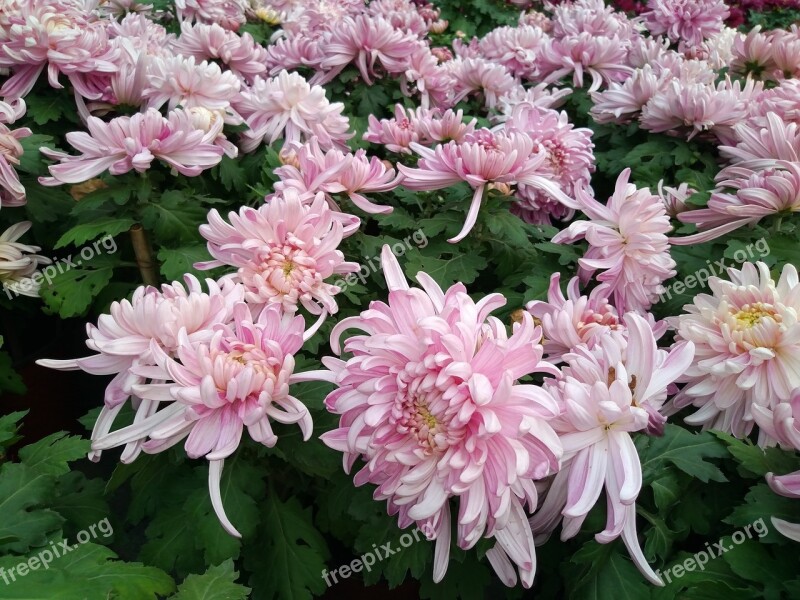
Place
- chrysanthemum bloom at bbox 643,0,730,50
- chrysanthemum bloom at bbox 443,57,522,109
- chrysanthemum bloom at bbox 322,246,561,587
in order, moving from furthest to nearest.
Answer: chrysanthemum bloom at bbox 643,0,730,50 → chrysanthemum bloom at bbox 443,57,522,109 → chrysanthemum bloom at bbox 322,246,561,587

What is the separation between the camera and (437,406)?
0.69 m

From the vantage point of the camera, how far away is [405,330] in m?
0.75

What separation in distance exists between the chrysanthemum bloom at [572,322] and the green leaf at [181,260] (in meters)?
0.75

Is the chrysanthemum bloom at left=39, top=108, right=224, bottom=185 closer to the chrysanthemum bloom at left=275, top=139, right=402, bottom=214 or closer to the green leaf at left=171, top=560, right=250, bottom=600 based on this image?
the chrysanthemum bloom at left=275, top=139, right=402, bottom=214

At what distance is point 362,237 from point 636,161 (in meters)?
0.90

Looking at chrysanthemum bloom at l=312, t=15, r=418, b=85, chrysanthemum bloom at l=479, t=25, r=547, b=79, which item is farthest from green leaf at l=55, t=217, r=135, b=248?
chrysanthemum bloom at l=479, t=25, r=547, b=79

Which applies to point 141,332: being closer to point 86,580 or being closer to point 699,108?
point 86,580

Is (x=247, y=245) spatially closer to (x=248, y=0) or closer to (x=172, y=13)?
(x=248, y=0)

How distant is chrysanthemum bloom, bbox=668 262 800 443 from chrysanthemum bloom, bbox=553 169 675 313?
141mm

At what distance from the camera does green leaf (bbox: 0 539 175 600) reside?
689mm

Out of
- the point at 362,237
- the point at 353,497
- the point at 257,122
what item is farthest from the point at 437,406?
the point at 257,122

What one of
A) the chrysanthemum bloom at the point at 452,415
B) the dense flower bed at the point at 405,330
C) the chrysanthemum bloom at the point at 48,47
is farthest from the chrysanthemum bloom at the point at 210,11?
the chrysanthemum bloom at the point at 452,415

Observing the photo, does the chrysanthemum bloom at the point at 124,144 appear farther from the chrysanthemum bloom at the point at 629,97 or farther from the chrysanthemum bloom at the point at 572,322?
the chrysanthemum bloom at the point at 629,97

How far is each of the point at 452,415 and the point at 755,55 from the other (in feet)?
6.52
